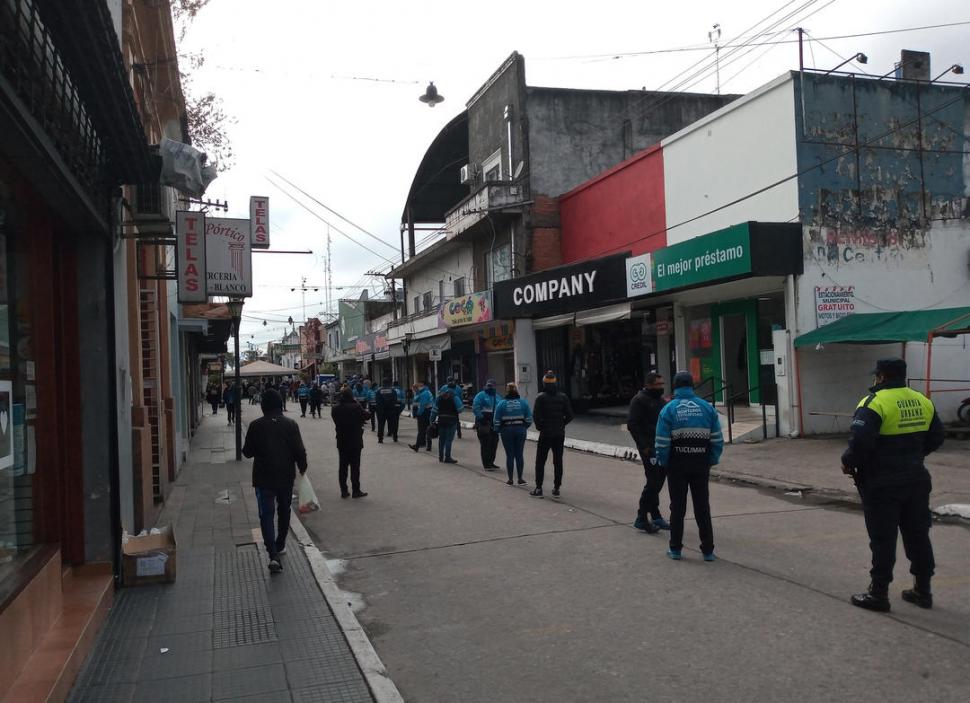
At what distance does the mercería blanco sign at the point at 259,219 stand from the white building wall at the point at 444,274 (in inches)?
539

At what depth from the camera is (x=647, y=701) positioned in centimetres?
435

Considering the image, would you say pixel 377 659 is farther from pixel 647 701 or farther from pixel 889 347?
pixel 889 347

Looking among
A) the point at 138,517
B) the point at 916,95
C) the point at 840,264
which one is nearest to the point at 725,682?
the point at 138,517

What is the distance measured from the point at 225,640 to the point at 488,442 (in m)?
8.97

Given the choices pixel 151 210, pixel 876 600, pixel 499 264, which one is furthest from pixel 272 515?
pixel 499 264

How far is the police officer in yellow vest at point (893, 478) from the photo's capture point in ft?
18.4

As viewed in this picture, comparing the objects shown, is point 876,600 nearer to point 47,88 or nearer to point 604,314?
point 47,88

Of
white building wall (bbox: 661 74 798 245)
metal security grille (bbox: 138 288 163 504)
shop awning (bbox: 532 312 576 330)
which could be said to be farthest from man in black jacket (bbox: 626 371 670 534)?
shop awning (bbox: 532 312 576 330)

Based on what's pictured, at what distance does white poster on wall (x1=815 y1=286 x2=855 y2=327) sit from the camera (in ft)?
54.1

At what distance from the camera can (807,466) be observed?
43.4 feet

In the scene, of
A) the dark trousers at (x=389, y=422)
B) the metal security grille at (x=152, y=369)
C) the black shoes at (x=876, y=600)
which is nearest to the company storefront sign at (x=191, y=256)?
the metal security grille at (x=152, y=369)

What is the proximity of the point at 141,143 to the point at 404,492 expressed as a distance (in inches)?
278

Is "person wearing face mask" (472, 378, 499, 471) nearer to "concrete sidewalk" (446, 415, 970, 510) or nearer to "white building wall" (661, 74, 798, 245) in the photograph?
"concrete sidewalk" (446, 415, 970, 510)

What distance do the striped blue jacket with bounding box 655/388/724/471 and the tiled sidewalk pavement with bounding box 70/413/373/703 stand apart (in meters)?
3.30
